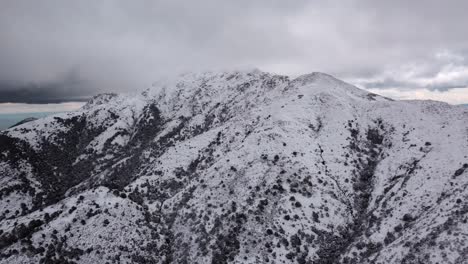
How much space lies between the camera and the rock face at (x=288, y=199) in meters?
70.6

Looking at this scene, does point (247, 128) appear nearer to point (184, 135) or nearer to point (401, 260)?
point (184, 135)

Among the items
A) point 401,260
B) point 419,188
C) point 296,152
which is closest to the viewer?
point 401,260

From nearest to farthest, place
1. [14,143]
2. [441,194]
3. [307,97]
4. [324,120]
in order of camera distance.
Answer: [441,194], [324,120], [307,97], [14,143]

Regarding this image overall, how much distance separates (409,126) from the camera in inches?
4122

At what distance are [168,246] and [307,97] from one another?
78993 mm

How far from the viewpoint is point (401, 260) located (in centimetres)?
5894

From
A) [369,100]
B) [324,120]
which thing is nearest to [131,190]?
[324,120]

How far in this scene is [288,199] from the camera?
82.7 m

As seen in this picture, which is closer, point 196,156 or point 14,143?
point 196,156

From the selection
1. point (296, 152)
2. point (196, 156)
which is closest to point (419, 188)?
point (296, 152)

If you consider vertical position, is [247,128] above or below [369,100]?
below

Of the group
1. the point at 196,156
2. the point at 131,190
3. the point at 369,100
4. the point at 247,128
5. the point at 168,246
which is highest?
the point at 369,100

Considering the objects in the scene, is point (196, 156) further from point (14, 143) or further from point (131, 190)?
point (14, 143)

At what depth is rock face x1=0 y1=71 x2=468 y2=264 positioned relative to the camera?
70.6m
